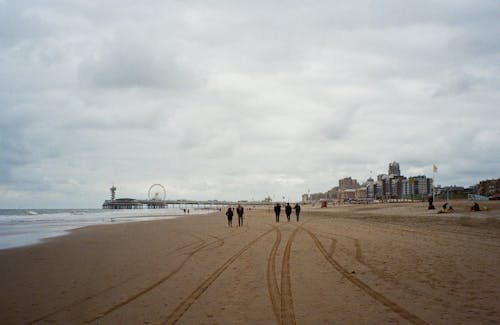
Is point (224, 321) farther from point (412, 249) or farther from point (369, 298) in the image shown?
point (412, 249)

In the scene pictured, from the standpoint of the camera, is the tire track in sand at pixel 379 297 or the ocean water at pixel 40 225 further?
the ocean water at pixel 40 225

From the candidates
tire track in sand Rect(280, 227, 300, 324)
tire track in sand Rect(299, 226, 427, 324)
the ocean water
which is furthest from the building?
tire track in sand Rect(280, 227, 300, 324)

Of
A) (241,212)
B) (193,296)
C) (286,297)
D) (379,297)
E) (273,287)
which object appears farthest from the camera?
(241,212)

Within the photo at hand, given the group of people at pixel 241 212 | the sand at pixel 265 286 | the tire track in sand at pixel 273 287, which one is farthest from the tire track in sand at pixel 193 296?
the group of people at pixel 241 212

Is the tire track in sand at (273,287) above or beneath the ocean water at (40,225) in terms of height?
above

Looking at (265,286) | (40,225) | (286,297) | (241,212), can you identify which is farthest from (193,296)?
(40,225)

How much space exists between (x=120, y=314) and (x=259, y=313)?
2.65 m

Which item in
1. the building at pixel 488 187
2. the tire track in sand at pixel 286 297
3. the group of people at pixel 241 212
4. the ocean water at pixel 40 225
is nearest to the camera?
the tire track in sand at pixel 286 297

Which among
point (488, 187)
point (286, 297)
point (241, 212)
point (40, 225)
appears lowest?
point (40, 225)

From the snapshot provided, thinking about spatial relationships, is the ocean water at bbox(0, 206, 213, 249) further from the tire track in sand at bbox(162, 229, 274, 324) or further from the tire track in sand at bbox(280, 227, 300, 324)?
the tire track in sand at bbox(280, 227, 300, 324)

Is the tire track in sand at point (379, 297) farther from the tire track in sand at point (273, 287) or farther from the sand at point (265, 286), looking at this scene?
the tire track in sand at point (273, 287)

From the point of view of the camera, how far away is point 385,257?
39.8 ft

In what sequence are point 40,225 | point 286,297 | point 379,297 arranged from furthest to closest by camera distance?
point 40,225 < point 286,297 < point 379,297

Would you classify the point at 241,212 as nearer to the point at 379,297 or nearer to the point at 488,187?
the point at 379,297
